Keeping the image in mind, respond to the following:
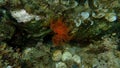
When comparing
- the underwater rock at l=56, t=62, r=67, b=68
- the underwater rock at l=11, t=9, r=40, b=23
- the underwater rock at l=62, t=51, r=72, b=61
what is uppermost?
the underwater rock at l=11, t=9, r=40, b=23

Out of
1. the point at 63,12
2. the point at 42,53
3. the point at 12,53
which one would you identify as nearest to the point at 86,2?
the point at 63,12

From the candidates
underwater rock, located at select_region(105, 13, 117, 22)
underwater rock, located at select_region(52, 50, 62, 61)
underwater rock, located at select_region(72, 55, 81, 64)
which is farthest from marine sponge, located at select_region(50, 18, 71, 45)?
underwater rock, located at select_region(105, 13, 117, 22)

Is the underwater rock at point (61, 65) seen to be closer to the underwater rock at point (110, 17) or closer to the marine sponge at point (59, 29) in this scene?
the marine sponge at point (59, 29)

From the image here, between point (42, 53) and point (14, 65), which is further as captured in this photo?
point (42, 53)

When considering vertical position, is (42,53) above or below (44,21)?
below

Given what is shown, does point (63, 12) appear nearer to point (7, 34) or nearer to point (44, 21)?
point (44, 21)

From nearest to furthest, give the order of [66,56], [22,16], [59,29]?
[22,16] < [59,29] < [66,56]

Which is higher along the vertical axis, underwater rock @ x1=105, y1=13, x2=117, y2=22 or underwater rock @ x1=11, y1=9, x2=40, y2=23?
underwater rock @ x1=11, y1=9, x2=40, y2=23

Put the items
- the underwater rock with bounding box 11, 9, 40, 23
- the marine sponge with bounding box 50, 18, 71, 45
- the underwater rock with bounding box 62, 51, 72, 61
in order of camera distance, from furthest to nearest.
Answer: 1. the underwater rock with bounding box 62, 51, 72, 61
2. the marine sponge with bounding box 50, 18, 71, 45
3. the underwater rock with bounding box 11, 9, 40, 23

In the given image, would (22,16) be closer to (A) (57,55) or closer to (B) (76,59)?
(A) (57,55)

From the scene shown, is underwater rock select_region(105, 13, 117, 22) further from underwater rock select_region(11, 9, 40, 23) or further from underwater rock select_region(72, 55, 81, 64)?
underwater rock select_region(11, 9, 40, 23)

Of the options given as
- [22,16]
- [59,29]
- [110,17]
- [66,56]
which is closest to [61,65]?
[66,56]
